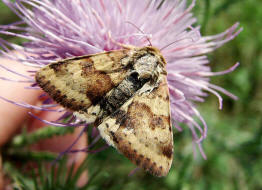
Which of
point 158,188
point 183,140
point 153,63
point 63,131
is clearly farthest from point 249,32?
point 63,131

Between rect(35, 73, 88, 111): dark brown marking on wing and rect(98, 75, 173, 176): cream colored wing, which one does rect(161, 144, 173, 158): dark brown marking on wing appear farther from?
rect(35, 73, 88, 111): dark brown marking on wing

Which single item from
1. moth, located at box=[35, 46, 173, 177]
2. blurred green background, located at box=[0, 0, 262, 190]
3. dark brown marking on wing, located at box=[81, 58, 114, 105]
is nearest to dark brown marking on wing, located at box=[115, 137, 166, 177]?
moth, located at box=[35, 46, 173, 177]

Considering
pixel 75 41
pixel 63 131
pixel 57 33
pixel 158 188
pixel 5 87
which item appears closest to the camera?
pixel 75 41

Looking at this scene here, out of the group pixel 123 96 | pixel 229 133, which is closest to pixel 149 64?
pixel 123 96

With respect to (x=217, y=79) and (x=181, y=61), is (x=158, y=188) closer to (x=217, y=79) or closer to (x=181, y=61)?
(x=217, y=79)

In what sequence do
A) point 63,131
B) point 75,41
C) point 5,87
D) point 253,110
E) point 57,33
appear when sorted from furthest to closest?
1. point 253,110
2. point 5,87
3. point 63,131
4. point 57,33
5. point 75,41

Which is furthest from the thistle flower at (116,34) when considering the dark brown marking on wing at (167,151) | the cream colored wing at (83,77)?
the dark brown marking on wing at (167,151)

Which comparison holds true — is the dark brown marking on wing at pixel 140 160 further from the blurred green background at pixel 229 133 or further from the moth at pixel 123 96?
the blurred green background at pixel 229 133
